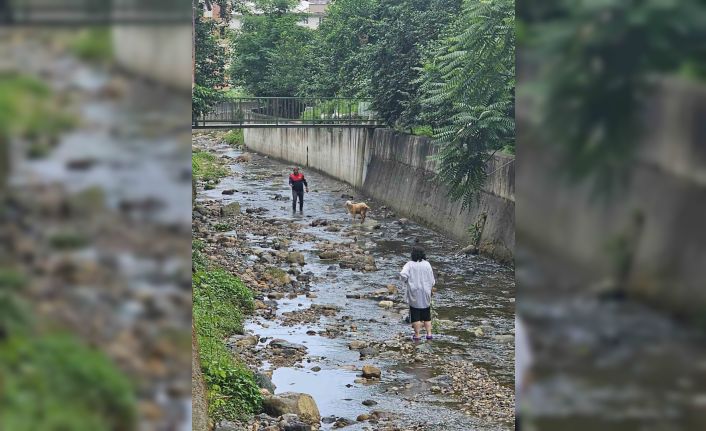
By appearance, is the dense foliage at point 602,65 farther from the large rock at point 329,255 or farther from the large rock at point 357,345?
the large rock at point 329,255

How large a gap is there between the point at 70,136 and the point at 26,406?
691mm

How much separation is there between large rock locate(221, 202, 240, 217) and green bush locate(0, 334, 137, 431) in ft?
64.9

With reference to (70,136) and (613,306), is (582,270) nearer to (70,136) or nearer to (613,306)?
(613,306)

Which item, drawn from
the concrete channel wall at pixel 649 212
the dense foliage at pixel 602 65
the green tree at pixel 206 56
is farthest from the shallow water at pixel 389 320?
the dense foliage at pixel 602 65

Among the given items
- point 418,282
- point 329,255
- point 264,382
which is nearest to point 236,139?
point 329,255

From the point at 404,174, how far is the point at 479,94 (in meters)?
7.91

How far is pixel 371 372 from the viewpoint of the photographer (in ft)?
34.0

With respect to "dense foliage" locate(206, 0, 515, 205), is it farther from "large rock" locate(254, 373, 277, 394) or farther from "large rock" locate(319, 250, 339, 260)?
"large rock" locate(254, 373, 277, 394)

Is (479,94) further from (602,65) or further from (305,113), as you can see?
(305,113)

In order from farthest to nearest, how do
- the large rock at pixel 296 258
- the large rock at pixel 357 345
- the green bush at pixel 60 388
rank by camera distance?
1. the large rock at pixel 296 258
2. the large rock at pixel 357 345
3. the green bush at pixel 60 388

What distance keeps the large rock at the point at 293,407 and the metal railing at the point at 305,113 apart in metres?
16.4

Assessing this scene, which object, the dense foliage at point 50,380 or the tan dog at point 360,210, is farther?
the tan dog at point 360,210

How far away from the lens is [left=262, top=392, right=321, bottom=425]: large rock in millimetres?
8773

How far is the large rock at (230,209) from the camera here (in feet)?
72.9
